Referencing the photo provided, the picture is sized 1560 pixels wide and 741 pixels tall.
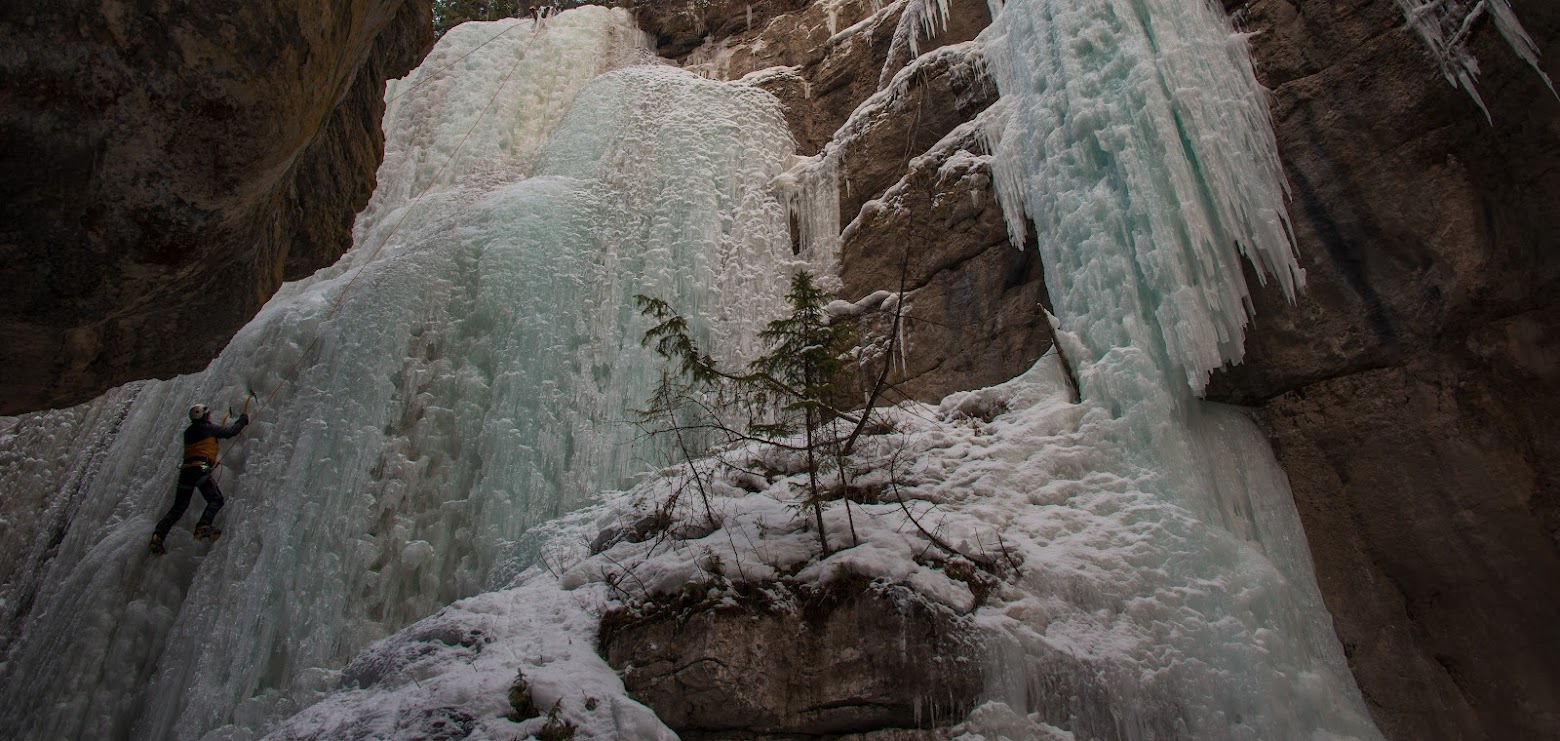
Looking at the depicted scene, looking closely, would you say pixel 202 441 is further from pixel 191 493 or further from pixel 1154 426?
pixel 1154 426

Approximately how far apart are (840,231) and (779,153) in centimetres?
217

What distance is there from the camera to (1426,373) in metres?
5.33

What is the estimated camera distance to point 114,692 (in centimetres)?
680

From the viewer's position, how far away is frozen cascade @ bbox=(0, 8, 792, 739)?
6.80 meters

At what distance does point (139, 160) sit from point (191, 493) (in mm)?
4973

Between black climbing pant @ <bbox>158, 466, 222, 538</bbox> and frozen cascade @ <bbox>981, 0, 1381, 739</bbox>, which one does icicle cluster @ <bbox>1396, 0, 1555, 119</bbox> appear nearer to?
frozen cascade @ <bbox>981, 0, 1381, 739</bbox>

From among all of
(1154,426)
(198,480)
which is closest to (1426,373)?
(1154,426)

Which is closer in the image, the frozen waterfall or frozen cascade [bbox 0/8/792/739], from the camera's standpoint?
the frozen waterfall

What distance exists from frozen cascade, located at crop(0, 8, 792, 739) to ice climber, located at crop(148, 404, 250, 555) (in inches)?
5.4

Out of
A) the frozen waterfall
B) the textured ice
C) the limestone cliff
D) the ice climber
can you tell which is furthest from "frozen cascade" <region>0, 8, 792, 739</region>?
the limestone cliff

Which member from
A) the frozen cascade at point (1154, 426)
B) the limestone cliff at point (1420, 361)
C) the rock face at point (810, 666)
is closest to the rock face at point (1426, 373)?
the limestone cliff at point (1420, 361)

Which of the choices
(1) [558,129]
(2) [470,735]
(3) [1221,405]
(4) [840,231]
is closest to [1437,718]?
(3) [1221,405]

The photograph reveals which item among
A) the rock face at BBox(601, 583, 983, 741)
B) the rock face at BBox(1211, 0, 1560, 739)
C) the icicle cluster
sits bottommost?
the rock face at BBox(601, 583, 983, 741)

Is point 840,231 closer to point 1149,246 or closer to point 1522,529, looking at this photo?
point 1149,246
